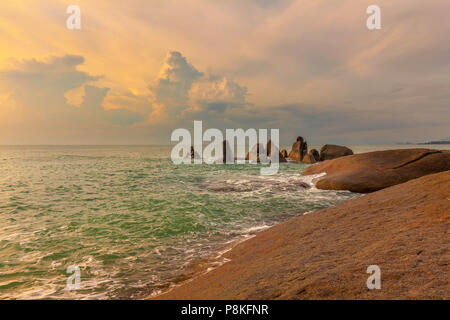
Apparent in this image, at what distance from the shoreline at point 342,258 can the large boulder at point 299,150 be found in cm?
4715

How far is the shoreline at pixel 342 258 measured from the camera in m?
2.61

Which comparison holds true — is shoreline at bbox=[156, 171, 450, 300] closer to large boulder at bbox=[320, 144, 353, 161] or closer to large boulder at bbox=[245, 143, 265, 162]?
large boulder at bbox=[320, 144, 353, 161]

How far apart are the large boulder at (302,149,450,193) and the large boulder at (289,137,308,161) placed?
33957mm

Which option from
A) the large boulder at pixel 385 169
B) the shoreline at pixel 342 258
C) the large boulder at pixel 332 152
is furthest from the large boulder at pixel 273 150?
the shoreline at pixel 342 258

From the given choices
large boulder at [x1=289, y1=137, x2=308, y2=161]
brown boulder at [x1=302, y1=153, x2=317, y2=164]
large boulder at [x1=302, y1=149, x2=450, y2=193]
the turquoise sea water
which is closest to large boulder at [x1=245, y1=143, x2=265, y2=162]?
large boulder at [x1=289, y1=137, x2=308, y2=161]

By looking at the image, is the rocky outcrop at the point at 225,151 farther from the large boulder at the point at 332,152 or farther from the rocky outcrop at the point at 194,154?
the large boulder at the point at 332,152

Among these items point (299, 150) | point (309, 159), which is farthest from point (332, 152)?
point (299, 150)

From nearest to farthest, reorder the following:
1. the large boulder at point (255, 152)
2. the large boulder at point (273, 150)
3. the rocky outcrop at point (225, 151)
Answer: the large boulder at point (273, 150)
the rocky outcrop at point (225, 151)
the large boulder at point (255, 152)

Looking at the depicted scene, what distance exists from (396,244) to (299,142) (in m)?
53.0

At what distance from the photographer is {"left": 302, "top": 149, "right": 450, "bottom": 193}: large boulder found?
49.0 feet

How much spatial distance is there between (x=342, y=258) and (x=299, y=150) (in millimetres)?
51847

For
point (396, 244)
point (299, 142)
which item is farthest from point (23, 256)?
point (299, 142)
